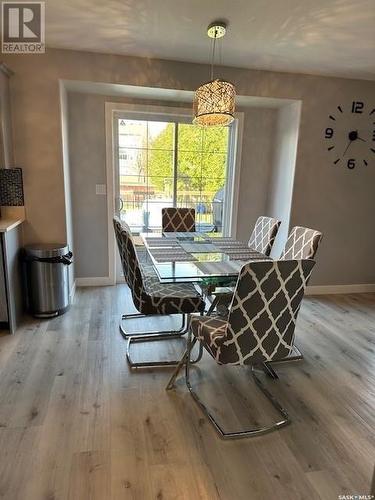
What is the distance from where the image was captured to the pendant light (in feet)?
7.45

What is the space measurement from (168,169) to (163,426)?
9.76 ft

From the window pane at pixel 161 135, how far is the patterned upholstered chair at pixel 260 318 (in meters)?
2.71

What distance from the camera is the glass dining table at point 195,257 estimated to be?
6.48 feet

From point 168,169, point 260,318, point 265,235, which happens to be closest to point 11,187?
point 168,169

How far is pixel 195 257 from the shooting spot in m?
2.36

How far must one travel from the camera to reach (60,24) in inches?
96.3

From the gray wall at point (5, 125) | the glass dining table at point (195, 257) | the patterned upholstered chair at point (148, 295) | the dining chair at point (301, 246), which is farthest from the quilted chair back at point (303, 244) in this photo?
the gray wall at point (5, 125)

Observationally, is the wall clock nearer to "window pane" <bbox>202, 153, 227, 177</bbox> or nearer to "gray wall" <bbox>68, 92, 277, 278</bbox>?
"gray wall" <bbox>68, 92, 277, 278</bbox>

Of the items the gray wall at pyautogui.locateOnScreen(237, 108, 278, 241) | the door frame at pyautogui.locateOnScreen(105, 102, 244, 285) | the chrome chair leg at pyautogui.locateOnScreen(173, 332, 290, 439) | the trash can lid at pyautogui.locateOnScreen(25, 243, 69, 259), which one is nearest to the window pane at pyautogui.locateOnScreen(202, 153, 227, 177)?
the door frame at pyautogui.locateOnScreen(105, 102, 244, 285)

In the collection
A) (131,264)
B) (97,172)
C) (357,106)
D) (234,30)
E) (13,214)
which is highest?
(234,30)

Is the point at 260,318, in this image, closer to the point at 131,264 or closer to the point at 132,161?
the point at 131,264

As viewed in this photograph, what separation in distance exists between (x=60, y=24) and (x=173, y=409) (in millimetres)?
2891

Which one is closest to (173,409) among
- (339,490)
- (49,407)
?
(49,407)

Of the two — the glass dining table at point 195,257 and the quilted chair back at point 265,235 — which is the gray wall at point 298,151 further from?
the glass dining table at point 195,257
